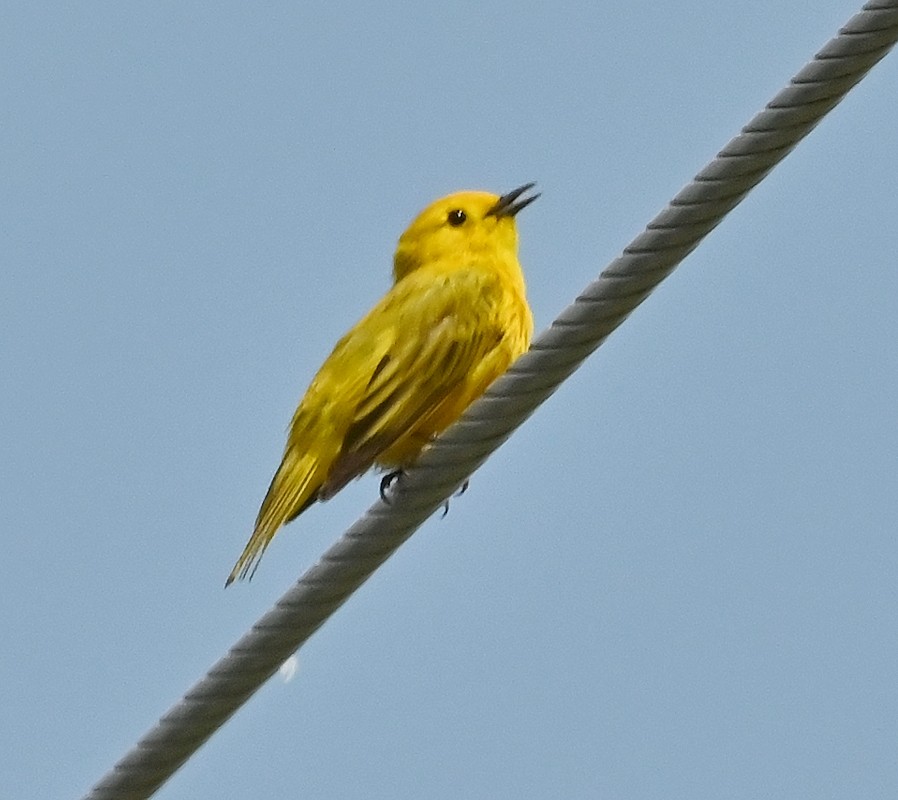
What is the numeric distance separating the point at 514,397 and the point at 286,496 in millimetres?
2265

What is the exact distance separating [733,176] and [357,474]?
283 centimetres

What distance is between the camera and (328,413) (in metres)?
7.96

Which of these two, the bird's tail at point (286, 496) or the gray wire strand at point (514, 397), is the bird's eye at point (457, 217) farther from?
the gray wire strand at point (514, 397)

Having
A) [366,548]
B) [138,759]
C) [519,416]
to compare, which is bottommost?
[138,759]

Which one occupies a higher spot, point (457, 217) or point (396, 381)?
point (457, 217)

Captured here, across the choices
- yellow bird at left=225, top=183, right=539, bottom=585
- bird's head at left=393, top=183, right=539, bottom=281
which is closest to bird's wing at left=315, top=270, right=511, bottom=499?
yellow bird at left=225, top=183, right=539, bottom=585

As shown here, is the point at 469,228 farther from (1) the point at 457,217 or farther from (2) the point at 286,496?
(2) the point at 286,496

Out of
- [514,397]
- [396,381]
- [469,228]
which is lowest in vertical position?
[514,397]

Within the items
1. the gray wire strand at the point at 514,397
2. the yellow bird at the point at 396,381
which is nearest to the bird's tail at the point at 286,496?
the yellow bird at the point at 396,381

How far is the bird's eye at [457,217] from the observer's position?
30.8ft

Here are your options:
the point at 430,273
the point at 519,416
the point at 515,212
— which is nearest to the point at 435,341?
the point at 430,273

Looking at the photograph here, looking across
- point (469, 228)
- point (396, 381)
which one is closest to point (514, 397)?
point (396, 381)

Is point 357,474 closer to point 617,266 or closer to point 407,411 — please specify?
point 407,411

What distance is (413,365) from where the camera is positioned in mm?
7965
